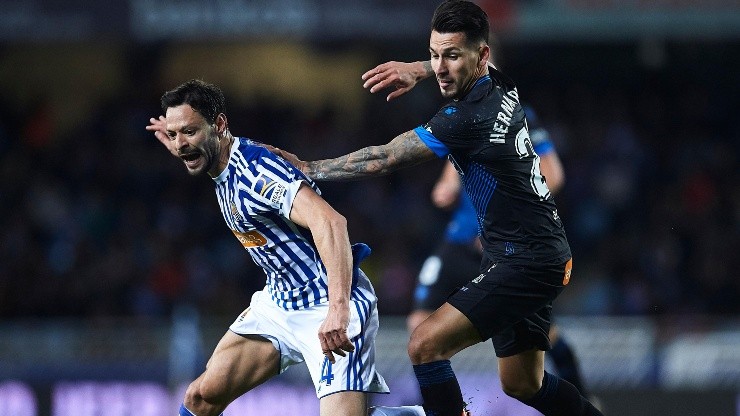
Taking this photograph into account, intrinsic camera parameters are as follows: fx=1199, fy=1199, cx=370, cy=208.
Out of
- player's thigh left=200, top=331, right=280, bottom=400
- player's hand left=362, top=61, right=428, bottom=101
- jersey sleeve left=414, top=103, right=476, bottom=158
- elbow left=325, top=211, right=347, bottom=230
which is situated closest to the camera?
elbow left=325, top=211, right=347, bottom=230

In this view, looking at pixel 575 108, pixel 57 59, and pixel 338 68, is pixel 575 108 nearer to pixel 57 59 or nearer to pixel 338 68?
pixel 338 68

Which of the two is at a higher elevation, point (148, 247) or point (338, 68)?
point (338, 68)

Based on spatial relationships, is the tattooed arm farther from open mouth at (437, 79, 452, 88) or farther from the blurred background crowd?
the blurred background crowd

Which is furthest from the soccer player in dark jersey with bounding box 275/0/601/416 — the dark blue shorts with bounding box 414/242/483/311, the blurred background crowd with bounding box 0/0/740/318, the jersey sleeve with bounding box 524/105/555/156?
the blurred background crowd with bounding box 0/0/740/318

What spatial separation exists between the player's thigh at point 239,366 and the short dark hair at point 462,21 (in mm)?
1580

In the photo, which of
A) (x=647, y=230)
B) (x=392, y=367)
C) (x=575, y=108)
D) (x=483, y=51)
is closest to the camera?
(x=483, y=51)

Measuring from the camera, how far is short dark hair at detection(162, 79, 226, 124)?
5.02m

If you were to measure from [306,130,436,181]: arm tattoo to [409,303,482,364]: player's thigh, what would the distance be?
0.64 m

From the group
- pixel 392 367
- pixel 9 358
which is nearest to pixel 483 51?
pixel 392 367

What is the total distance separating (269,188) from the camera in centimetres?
486

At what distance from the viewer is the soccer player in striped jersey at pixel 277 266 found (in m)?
4.82

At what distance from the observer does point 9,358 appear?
10016 mm

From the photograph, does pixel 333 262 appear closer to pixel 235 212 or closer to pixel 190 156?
A: pixel 235 212

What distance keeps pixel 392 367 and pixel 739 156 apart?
245 inches
